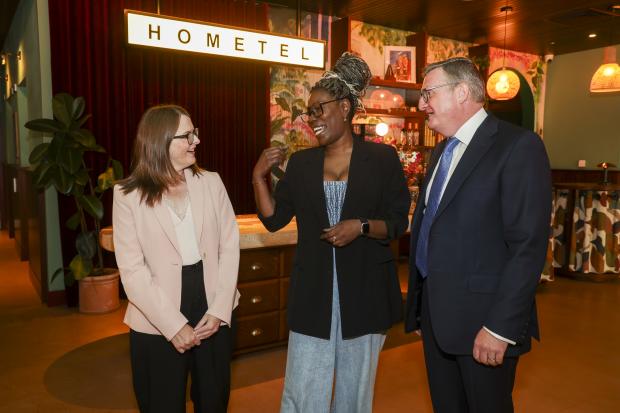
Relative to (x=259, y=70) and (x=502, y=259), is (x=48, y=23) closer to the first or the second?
(x=259, y=70)

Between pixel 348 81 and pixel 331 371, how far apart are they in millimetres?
1150


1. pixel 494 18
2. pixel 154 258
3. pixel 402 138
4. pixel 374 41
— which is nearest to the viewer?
pixel 154 258

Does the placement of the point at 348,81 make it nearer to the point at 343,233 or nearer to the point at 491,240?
the point at 343,233

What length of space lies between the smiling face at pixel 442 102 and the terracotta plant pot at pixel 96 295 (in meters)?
4.05

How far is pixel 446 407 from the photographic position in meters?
1.83

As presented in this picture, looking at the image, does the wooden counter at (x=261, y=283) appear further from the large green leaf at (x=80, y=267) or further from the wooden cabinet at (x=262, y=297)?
the large green leaf at (x=80, y=267)

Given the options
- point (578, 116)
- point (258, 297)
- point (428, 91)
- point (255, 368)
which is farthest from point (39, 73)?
point (578, 116)

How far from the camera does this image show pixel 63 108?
4.52m

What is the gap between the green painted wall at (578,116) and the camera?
8.21 m

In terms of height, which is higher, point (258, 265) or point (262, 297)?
point (258, 265)

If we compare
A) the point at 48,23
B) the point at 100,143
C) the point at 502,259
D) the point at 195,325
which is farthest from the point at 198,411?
the point at 48,23

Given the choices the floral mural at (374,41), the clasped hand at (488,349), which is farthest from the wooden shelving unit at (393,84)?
the clasped hand at (488,349)

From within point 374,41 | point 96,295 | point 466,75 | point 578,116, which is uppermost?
point 374,41

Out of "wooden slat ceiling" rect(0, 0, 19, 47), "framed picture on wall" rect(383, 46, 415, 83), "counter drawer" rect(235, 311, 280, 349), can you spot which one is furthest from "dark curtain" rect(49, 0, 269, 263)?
"counter drawer" rect(235, 311, 280, 349)
